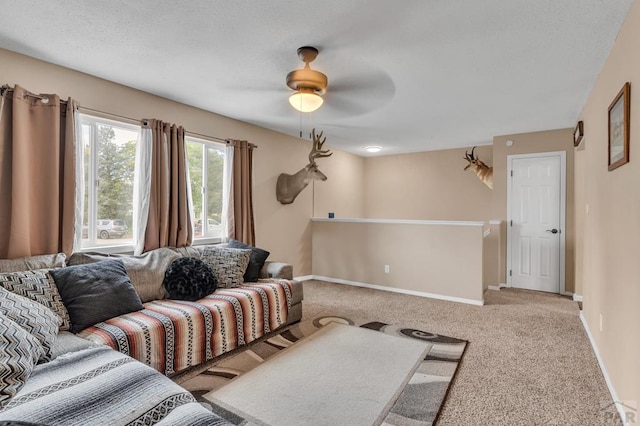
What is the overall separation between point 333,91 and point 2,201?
293 centimetres

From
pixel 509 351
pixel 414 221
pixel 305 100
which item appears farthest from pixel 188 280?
pixel 414 221

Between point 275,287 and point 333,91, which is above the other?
point 333,91

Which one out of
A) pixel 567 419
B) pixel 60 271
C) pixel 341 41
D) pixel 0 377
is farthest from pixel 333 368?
pixel 341 41

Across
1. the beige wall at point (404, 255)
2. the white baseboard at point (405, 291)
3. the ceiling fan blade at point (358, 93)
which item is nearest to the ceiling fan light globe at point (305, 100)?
the ceiling fan blade at point (358, 93)

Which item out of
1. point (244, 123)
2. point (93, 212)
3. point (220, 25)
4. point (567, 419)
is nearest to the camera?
point (567, 419)

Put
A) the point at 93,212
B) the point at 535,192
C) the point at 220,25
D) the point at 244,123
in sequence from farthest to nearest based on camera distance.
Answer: the point at 535,192 → the point at 244,123 → the point at 93,212 → the point at 220,25

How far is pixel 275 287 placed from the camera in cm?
331

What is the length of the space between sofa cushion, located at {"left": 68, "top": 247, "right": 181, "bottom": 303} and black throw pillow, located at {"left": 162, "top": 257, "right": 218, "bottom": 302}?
7 centimetres

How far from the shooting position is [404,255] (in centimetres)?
485

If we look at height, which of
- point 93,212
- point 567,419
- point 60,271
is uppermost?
point 93,212

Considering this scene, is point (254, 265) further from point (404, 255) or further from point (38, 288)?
point (404, 255)

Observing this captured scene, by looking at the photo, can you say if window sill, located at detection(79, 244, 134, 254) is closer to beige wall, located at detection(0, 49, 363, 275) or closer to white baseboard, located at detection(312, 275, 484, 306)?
beige wall, located at detection(0, 49, 363, 275)

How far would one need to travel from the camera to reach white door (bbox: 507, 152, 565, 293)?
190 inches

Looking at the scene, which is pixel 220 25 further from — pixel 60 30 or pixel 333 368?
pixel 333 368
